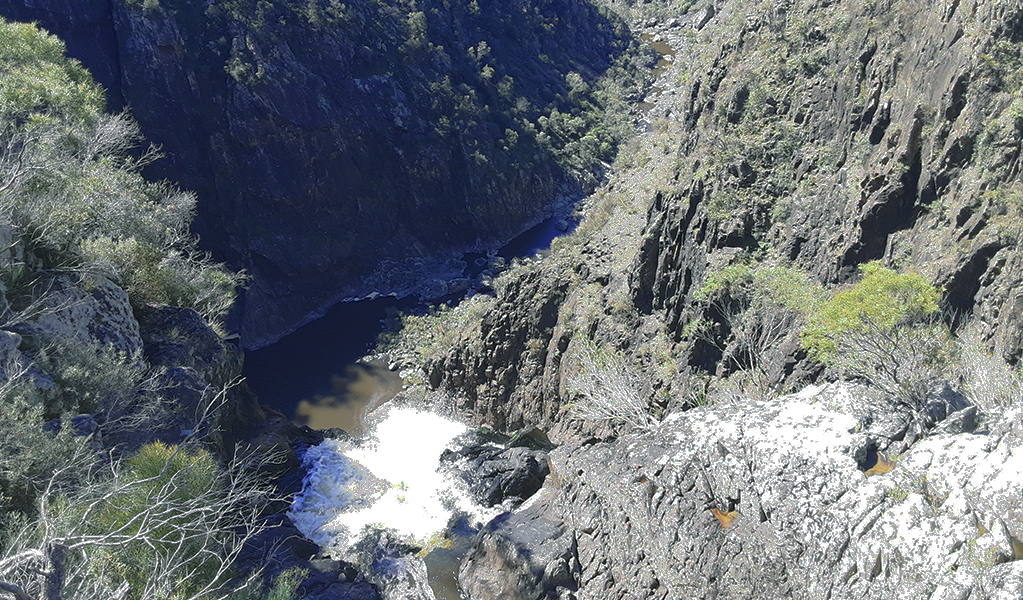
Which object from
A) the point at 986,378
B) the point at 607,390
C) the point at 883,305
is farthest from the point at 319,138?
the point at 986,378

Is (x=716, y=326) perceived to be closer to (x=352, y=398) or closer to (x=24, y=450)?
(x=24, y=450)

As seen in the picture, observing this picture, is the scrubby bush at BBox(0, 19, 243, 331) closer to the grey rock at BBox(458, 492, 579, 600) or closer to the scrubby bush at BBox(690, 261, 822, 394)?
the grey rock at BBox(458, 492, 579, 600)

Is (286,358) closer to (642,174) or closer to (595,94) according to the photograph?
(642,174)

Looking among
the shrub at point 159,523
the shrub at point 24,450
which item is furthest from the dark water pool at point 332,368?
the shrub at point 24,450

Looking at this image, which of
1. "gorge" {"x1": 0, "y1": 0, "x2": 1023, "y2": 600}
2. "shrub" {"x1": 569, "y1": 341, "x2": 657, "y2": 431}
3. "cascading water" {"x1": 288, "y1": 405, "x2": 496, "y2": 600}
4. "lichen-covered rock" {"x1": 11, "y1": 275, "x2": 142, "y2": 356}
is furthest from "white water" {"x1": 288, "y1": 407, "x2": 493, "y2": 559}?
"lichen-covered rock" {"x1": 11, "y1": 275, "x2": 142, "y2": 356}

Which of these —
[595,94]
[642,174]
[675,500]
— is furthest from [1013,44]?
[595,94]

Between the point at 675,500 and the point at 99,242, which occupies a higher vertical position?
the point at 99,242

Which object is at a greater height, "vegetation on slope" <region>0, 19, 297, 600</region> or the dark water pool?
"vegetation on slope" <region>0, 19, 297, 600</region>
